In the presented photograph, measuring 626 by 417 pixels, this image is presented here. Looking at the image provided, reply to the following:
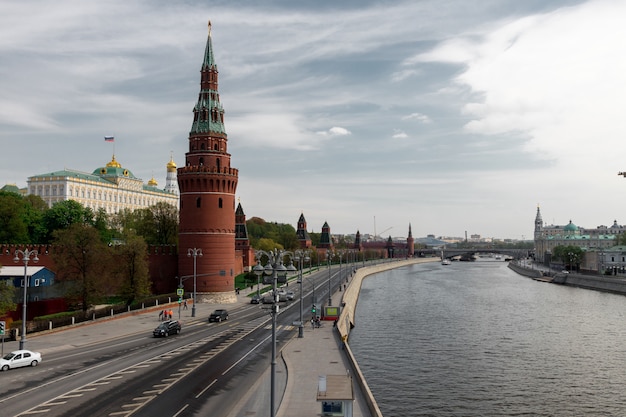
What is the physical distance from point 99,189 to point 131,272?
355 feet

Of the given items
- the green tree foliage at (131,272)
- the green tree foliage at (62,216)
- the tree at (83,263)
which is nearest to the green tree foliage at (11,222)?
the green tree foliage at (62,216)

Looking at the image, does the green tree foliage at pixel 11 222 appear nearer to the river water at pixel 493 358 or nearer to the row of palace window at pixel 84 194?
the river water at pixel 493 358

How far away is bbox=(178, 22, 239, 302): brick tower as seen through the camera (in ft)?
245

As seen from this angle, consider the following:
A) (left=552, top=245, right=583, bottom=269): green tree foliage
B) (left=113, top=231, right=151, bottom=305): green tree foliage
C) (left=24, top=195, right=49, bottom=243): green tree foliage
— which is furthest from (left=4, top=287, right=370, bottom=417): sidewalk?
(left=552, top=245, right=583, bottom=269): green tree foliage

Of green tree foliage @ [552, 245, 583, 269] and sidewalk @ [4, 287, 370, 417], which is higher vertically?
green tree foliage @ [552, 245, 583, 269]

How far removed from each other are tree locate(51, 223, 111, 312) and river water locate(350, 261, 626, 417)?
28403 mm

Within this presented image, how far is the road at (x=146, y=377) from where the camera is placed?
89.3 feet

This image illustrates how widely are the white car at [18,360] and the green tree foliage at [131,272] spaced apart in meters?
27.8

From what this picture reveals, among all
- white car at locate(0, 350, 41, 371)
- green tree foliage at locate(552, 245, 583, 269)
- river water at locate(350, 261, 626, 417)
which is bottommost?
river water at locate(350, 261, 626, 417)

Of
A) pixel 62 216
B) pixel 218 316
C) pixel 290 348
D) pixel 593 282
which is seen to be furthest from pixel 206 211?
pixel 593 282

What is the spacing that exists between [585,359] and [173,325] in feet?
120

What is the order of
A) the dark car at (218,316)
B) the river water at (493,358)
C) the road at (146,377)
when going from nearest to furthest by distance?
the road at (146,377) < the river water at (493,358) < the dark car at (218,316)

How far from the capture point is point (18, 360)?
36031mm

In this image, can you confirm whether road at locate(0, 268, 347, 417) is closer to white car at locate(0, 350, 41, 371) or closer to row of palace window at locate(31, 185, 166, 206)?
white car at locate(0, 350, 41, 371)
